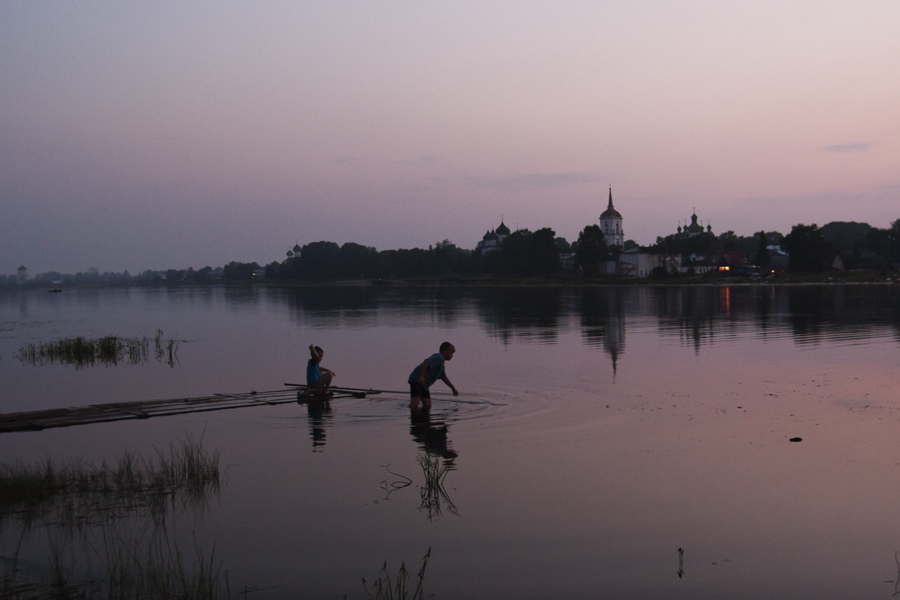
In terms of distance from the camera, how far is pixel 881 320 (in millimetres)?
45281

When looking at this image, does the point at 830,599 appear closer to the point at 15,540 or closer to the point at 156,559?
the point at 156,559

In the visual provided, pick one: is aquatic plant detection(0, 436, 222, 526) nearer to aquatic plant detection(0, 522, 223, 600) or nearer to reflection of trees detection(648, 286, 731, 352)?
aquatic plant detection(0, 522, 223, 600)

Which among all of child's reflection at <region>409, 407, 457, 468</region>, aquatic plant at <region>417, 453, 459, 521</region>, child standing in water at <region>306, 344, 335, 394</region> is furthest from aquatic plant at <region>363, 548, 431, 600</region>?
child standing in water at <region>306, 344, 335, 394</region>

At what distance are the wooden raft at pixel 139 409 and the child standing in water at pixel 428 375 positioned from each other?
3.00 meters

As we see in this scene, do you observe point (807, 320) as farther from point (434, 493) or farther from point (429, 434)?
point (434, 493)

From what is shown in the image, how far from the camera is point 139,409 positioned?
1808 centimetres

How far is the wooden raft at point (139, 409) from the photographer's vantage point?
15.9 metres

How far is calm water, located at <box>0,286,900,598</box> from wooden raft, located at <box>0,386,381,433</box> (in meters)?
0.38

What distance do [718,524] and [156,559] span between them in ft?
22.9

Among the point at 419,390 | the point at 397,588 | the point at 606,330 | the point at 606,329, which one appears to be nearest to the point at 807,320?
the point at 606,329

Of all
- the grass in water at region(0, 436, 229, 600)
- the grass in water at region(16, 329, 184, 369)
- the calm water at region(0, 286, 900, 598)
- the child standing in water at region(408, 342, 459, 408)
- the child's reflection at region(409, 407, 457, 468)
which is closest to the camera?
the grass in water at region(0, 436, 229, 600)

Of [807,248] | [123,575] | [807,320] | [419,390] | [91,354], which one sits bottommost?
[807,320]

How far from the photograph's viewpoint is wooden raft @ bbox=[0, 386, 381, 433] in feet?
52.1

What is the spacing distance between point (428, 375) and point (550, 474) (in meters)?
5.27
